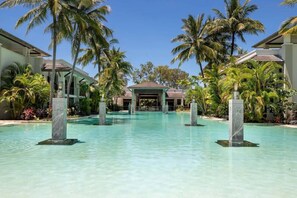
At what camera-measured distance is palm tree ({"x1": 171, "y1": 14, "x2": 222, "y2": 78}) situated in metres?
34.8

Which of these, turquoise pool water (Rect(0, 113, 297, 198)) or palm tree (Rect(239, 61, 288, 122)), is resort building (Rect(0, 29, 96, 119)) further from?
turquoise pool water (Rect(0, 113, 297, 198))

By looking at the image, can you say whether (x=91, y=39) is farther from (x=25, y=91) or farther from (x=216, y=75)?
(x=216, y=75)

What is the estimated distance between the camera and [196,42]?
117 feet

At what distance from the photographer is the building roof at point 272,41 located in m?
25.6

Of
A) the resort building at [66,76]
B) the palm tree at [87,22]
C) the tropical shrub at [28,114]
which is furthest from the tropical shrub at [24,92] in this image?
the palm tree at [87,22]

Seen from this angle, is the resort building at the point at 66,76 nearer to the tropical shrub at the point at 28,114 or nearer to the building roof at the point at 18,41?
the building roof at the point at 18,41

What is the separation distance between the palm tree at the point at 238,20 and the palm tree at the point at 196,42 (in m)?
1.69

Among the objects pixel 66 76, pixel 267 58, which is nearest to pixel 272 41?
pixel 267 58

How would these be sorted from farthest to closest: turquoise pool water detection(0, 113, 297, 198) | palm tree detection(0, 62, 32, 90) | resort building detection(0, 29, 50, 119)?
resort building detection(0, 29, 50, 119) < palm tree detection(0, 62, 32, 90) < turquoise pool water detection(0, 113, 297, 198)

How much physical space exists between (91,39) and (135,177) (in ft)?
72.7

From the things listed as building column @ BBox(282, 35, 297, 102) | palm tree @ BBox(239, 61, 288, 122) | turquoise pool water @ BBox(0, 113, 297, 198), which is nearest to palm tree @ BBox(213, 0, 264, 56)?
building column @ BBox(282, 35, 297, 102)

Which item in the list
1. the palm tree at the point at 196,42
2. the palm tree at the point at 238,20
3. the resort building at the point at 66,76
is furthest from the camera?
the palm tree at the point at 196,42

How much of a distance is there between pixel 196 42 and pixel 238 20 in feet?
16.2

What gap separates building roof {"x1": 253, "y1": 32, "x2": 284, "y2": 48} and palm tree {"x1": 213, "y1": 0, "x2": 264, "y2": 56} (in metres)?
3.11
